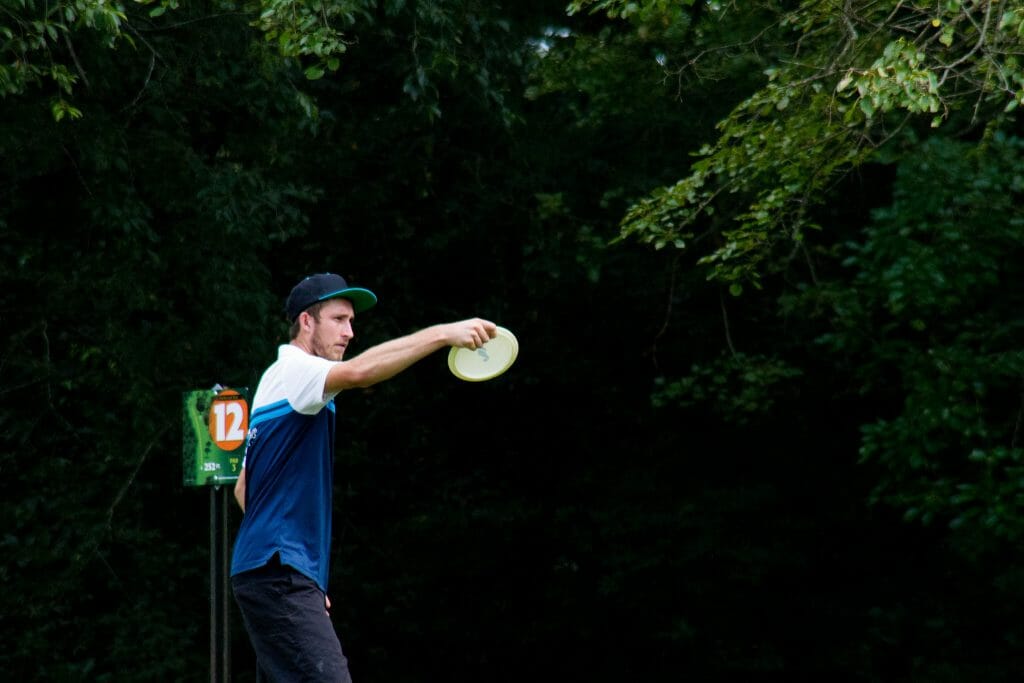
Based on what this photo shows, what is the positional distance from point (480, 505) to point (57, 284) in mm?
4782

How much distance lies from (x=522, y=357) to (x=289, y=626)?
961cm

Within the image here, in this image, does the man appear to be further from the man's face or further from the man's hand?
the man's hand

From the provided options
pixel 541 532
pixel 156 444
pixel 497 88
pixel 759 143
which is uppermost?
pixel 497 88

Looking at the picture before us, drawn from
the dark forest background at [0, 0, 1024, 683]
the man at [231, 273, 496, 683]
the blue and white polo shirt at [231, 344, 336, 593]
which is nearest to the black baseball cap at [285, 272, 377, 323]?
the man at [231, 273, 496, 683]

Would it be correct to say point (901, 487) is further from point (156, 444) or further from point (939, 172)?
point (156, 444)

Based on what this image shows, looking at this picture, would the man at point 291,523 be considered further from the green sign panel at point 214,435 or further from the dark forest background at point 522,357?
the dark forest background at point 522,357

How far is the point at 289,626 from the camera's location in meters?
3.91

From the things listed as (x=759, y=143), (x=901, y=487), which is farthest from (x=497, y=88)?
(x=901, y=487)

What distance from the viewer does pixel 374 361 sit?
3.70 metres

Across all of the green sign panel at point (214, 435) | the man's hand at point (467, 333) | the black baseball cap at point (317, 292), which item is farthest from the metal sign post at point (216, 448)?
the man's hand at point (467, 333)

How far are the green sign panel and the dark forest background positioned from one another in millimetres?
2617

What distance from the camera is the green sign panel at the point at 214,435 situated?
6027mm

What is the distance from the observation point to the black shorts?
12.8 feet

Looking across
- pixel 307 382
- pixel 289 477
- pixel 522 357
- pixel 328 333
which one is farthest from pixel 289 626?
pixel 522 357
